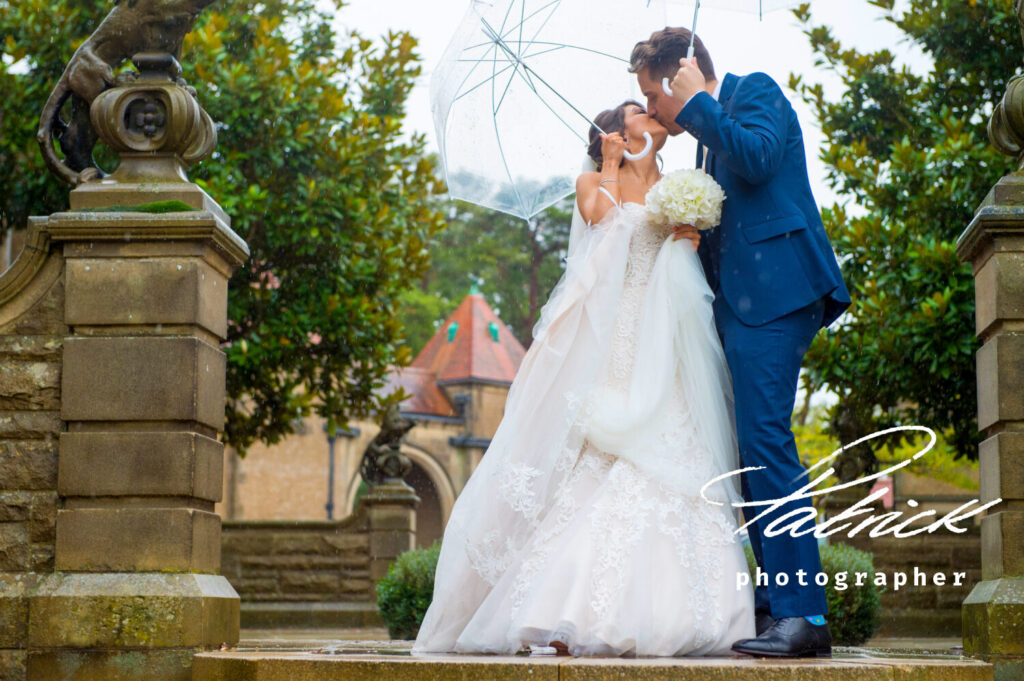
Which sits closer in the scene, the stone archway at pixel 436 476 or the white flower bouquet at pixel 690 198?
the white flower bouquet at pixel 690 198

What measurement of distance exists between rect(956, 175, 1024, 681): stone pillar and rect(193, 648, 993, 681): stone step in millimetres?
1661

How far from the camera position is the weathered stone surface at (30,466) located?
5.82 meters

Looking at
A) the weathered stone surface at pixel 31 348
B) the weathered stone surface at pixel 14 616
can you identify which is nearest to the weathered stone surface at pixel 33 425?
the weathered stone surface at pixel 31 348

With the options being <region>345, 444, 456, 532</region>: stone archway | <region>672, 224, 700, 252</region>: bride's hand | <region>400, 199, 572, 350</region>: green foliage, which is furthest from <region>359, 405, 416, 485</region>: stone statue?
<region>400, 199, 572, 350</region>: green foliage

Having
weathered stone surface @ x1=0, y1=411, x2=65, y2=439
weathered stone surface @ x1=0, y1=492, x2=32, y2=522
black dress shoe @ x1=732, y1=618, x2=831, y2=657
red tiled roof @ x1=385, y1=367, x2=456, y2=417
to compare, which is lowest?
black dress shoe @ x1=732, y1=618, x2=831, y2=657

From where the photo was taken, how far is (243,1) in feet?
51.4

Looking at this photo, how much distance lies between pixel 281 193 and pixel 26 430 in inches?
352

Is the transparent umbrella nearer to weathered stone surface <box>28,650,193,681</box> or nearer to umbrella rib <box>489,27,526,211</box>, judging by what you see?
umbrella rib <box>489,27,526,211</box>

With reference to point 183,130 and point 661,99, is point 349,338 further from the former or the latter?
point 661,99

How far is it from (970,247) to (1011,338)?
60cm

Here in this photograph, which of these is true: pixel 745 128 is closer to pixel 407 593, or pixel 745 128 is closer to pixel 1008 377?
pixel 1008 377

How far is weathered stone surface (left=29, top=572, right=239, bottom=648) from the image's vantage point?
17.9 feet

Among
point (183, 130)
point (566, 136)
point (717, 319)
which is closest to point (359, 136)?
point (183, 130)

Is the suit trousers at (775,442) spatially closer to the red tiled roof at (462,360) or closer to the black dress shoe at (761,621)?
the black dress shoe at (761,621)
